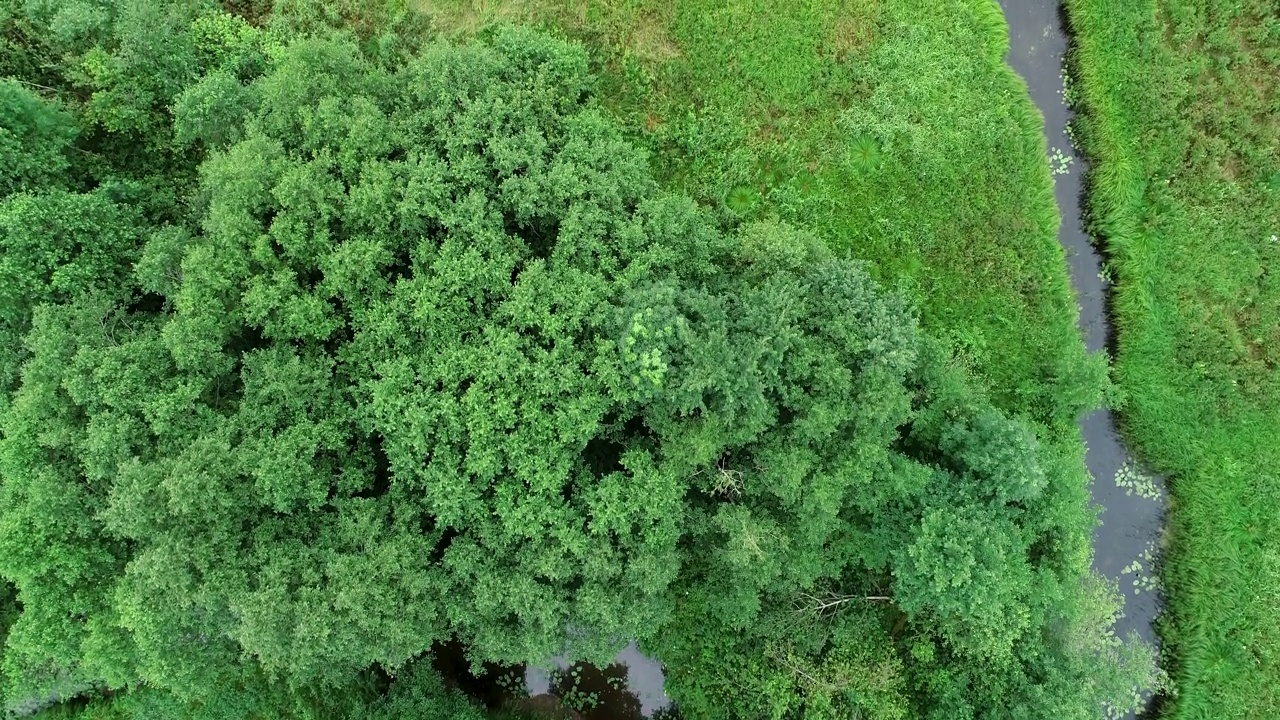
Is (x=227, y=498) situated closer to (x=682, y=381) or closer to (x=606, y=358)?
(x=606, y=358)

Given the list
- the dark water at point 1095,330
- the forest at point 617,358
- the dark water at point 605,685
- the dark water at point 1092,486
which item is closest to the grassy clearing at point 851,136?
the forest at point 617,358

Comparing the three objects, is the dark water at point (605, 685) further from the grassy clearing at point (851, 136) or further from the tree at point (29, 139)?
the tree at point (29, 139)

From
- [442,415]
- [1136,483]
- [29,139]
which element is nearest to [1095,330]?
[1136,483]

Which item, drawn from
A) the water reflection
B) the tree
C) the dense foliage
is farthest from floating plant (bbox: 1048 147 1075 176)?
the tree

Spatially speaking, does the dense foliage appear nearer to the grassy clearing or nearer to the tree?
the tree

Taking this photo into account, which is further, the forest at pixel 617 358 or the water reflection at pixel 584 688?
the water reflection at pixel 584 688

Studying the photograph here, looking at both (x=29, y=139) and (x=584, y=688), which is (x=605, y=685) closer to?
(x=584, y=688)
